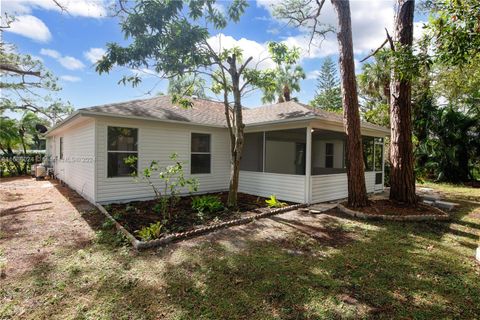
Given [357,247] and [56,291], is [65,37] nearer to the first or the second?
[56,291]

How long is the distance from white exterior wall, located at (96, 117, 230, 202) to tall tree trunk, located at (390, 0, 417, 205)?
5782mm

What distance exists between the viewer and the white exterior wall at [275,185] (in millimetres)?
7980

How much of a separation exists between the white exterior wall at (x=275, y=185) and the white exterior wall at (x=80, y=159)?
200 inches

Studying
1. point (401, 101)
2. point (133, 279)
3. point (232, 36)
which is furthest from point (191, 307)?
point (401, 101)

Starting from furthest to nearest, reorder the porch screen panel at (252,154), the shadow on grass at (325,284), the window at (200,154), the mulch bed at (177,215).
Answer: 1. the porch screen panel at (252,154)
2. the window at (200,154)
3. the mulch bed at (177,215)
4. the shadow on grass at (325,284)

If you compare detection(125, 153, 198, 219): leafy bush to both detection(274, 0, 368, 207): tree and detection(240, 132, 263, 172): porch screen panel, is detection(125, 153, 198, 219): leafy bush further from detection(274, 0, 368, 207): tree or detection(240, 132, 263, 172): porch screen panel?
detection(274, 0, 368, 207): tree

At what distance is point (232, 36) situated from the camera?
7.56m

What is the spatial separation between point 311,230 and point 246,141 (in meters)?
6.37

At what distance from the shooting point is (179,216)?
6281 mm

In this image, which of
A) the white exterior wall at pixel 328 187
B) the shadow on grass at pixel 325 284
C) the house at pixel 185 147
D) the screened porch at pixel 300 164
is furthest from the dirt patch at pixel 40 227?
the white exterior wall at pixel 328 187

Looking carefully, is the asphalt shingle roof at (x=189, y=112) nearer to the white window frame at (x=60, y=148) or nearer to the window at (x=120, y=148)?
the window at (x=120, y=148)

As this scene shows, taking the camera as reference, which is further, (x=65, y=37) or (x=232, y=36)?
(x=65, y=37)

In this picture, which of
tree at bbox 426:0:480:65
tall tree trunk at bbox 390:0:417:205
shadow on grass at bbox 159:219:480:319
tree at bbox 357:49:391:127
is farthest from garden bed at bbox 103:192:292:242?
tree at bbox 357:49:391:127

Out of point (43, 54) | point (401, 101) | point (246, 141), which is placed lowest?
point (246, 141)
